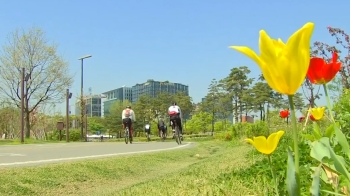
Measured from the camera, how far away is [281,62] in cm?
81

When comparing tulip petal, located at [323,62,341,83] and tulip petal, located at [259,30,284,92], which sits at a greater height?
tulip petal, located at [323,62,341,83]

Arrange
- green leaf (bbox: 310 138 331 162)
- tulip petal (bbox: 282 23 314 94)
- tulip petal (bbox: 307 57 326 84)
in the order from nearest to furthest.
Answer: tulip petal (bbox: 282 23 314 94)
green leaf (bbox: 310 138 331 162)
tulip petal (bbox: 307 57 326 84)

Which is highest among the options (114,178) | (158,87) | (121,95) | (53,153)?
(158,87)

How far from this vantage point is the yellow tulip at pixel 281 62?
→ 79cm

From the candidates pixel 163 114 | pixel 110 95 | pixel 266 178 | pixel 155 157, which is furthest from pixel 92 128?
pixel 266 178

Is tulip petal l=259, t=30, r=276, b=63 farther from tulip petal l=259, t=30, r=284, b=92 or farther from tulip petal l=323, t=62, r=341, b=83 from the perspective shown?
tulip petal l=323, t=62, r=341, b=83

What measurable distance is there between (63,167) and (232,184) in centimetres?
362

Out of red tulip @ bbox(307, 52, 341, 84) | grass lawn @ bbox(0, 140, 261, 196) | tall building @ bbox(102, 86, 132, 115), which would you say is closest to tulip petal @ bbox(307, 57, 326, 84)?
red tulip @ bbox(307, 52, 341, 84)

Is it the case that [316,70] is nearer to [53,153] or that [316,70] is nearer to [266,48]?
[266,48]

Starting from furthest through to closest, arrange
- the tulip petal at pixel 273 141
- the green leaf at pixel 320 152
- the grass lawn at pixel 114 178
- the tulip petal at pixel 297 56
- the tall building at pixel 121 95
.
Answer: the tall building at pixel 121 95, the grass lawn at pixel 114 178, the green leaf at pixel 320 152, the tulip petal at pixel 273 141, the tulip petal at pixel 297 56

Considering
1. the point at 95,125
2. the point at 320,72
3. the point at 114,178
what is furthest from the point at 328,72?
the point at 95,125

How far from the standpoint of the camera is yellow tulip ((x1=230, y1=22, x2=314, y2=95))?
0.79 metres

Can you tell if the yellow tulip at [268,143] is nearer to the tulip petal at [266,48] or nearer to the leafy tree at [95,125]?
the tulip petal at [266,48]

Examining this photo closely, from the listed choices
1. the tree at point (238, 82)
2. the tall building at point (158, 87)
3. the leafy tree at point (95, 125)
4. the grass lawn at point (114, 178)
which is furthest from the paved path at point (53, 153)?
the tall building at point (158, 87)
